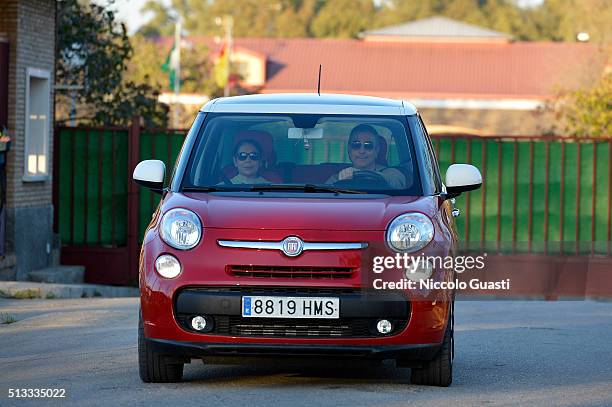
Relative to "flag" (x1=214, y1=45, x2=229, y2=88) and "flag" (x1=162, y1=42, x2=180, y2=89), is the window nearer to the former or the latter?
"flag" (x1=162, y1=42, x2=180, y2=89)

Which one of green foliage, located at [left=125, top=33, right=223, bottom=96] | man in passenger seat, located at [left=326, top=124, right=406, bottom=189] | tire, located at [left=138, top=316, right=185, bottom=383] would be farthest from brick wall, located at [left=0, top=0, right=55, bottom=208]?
green foliage, located at [left=125, top=33, right=223, bottom=96]

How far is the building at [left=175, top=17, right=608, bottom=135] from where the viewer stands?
8450cm

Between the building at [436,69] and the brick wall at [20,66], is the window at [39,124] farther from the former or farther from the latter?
the building at [436,69]

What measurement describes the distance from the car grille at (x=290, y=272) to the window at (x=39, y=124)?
13.4 m

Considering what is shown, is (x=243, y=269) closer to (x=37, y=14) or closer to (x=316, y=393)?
(x=316, y=393)

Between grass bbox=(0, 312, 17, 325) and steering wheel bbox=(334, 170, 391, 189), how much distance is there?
4.89 metres

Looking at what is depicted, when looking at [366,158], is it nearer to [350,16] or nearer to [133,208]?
[133,208]

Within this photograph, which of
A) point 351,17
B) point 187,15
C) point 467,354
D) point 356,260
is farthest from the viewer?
point 187,15

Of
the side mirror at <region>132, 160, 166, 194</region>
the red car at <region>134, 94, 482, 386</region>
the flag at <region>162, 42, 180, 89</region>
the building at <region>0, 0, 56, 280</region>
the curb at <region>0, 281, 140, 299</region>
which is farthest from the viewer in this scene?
the flag at <region>162, 42, 180, 89</region>

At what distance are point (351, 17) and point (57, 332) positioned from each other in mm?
111909

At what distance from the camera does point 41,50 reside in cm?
2162

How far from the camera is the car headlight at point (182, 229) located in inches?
344

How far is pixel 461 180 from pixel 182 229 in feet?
6.36

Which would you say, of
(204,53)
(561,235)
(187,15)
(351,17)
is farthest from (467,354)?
(187,15)
